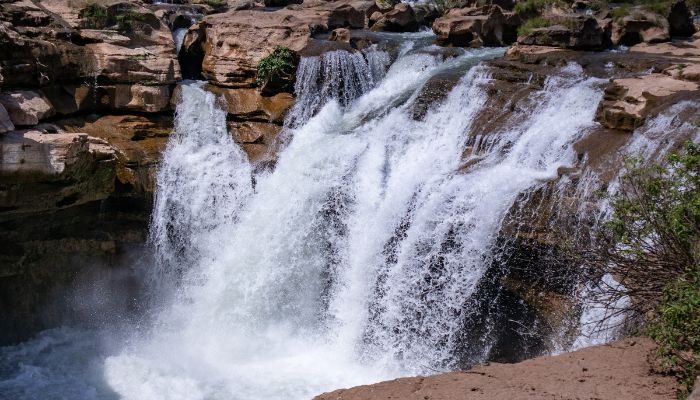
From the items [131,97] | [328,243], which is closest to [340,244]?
[328,243]

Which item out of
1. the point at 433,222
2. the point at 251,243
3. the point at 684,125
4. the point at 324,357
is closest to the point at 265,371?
the point at 324,357

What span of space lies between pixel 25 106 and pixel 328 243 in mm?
5429

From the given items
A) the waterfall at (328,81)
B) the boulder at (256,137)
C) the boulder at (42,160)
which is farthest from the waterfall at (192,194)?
the waterfall at (328,81)

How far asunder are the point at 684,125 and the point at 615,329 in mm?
3362

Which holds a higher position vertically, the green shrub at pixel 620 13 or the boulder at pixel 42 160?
the green shrub at pixel 620 13

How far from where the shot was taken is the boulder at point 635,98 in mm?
10609

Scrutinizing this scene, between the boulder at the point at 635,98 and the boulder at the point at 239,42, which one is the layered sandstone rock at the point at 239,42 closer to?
the boulder at the point at 239,42

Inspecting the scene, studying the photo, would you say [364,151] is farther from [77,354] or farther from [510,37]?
[510,37]

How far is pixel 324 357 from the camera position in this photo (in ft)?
34.8

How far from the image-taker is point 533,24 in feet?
53.9

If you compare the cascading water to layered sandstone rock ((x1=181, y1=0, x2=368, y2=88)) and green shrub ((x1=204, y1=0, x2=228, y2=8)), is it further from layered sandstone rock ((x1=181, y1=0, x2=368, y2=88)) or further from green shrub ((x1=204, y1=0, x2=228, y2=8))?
green shrub ((x1=204, y1=0, x2=228, y2=8))

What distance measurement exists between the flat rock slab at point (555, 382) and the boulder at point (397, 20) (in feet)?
46.2

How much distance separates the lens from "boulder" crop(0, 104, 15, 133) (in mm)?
10273

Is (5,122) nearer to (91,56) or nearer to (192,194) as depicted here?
(91,56)
